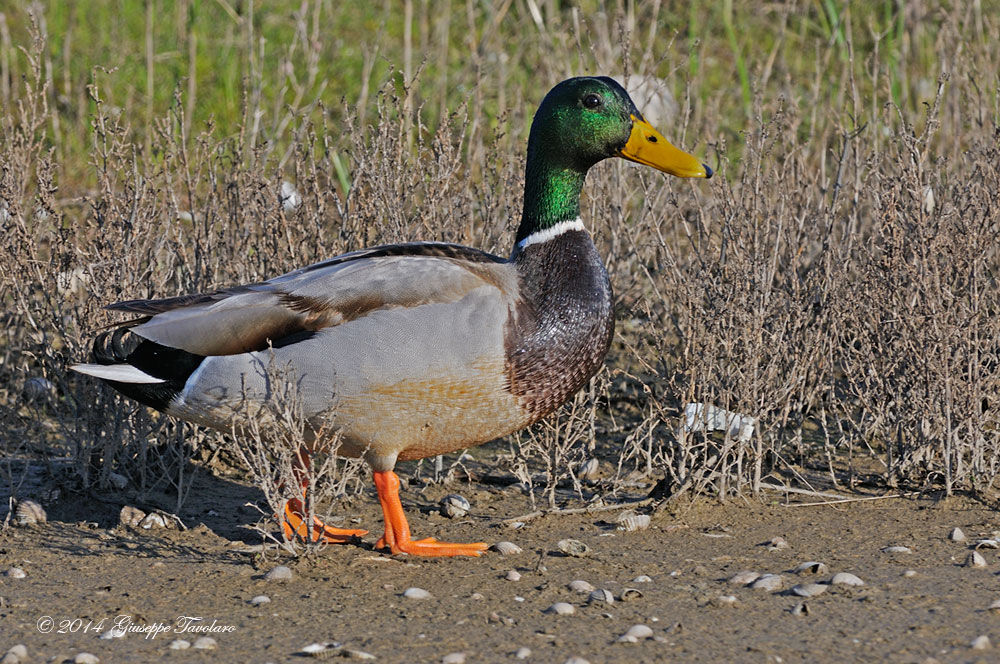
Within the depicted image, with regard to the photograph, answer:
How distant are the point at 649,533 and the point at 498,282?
97cm

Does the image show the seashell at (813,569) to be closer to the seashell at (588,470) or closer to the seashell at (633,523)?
the seashell at (633,523)

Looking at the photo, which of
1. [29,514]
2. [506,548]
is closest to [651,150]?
[506,548]

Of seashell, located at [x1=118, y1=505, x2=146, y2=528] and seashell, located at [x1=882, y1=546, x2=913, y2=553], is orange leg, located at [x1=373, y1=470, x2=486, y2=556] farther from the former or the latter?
seashell, located at [x1=882, y1=546, x2=913, y2=553]

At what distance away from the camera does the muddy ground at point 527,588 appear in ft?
10.9

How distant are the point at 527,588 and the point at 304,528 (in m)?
0.86

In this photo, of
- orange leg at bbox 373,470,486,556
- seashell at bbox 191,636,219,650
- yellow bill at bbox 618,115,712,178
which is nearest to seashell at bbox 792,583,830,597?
orange leg at bbox 373,470,486,556

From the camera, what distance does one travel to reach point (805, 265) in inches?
211

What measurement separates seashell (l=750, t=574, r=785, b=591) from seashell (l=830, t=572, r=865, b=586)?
145mm

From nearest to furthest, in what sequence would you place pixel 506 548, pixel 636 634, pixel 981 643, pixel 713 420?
pixel 981 643
pixel 636 634
pixel 506 548
pixel 713 420

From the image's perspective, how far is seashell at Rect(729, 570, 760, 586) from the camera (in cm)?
376

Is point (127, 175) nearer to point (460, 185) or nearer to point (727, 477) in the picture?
point (460, 185)

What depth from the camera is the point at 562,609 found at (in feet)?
11.7

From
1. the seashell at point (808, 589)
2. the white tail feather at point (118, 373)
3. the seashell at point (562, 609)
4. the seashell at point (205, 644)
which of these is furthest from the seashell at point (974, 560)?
the white tail feather at point (118, 373)

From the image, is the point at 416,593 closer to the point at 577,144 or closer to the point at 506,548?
the point at 506,548
